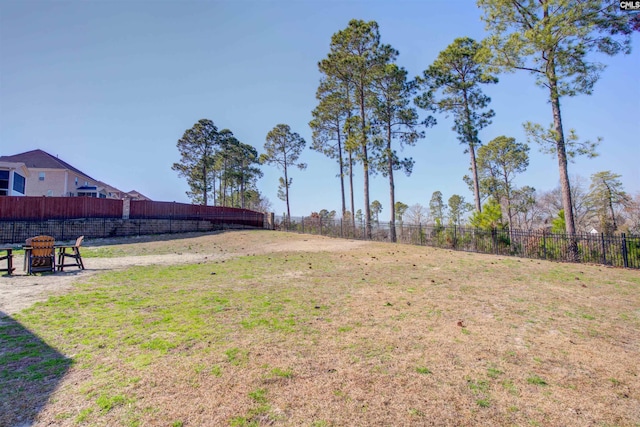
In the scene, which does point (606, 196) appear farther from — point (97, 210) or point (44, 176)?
point (44, 176)

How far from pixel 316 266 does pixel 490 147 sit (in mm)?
27253

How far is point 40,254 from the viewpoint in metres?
8.30

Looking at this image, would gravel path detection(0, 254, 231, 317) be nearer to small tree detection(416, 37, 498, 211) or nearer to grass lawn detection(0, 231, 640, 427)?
grass lawn detection(0, 231, 640, 427)

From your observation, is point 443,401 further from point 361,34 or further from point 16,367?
point 361,34

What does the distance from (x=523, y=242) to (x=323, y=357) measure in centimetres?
1251

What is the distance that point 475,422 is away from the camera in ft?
7.32

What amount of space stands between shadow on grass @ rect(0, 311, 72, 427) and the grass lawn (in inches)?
0.6

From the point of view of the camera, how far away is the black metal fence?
10.2 m

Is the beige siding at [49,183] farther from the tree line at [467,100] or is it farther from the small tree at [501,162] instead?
the small tree at [501,162]

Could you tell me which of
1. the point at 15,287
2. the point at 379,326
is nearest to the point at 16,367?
the point at 379,326

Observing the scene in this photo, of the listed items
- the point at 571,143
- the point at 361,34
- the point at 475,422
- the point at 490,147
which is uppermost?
the point at 361,34

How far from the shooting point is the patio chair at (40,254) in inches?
320

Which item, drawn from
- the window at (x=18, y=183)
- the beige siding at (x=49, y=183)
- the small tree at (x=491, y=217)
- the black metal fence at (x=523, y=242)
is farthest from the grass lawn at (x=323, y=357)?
the beige siding at (x=49, y=183)

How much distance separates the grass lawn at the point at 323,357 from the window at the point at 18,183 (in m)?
25.4
